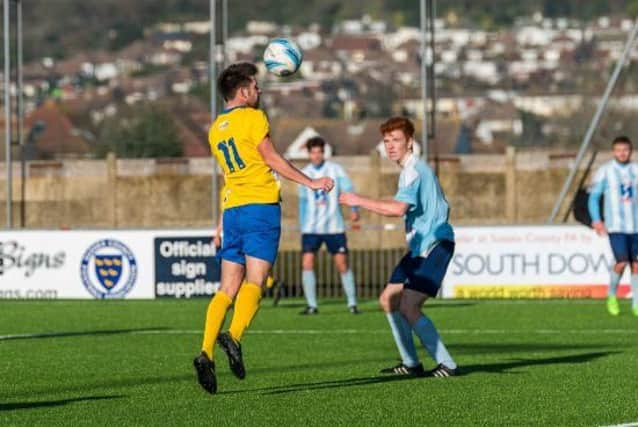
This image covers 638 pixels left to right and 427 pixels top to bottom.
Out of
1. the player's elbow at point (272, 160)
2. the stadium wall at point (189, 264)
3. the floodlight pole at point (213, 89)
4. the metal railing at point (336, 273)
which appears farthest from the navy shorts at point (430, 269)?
the floodlight pole at point (213, 89)

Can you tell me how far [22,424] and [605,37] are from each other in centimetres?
13492

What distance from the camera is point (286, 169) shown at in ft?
37.6

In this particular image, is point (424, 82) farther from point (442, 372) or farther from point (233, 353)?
point (233, 353)

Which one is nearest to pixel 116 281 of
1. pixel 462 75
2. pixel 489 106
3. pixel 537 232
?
pixel 537 232

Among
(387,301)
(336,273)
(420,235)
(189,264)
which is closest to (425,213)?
(420,235)

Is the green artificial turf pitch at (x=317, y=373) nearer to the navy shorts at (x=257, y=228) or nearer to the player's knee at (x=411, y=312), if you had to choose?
the player's knee at (x=411, y=312)

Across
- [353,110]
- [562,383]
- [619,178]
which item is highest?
[353,110]

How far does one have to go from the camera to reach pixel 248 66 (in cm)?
1178

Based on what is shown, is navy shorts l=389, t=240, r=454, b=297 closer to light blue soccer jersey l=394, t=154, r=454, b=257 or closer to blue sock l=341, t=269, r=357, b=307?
light blue soccer jersey l=394, t=154, r=454, b=257

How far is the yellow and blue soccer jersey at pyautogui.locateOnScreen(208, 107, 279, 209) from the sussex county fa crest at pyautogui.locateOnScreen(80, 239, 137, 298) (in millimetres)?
14096

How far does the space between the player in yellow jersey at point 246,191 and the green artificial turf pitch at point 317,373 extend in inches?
25.7

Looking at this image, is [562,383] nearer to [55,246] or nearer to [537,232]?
[537,232]

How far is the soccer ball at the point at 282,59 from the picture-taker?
12898 millimetres

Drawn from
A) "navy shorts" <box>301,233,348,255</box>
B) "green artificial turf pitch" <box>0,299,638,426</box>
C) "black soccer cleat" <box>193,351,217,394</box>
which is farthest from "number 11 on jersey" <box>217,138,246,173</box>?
"navy shorts" <box>301,233,348,255</box>
